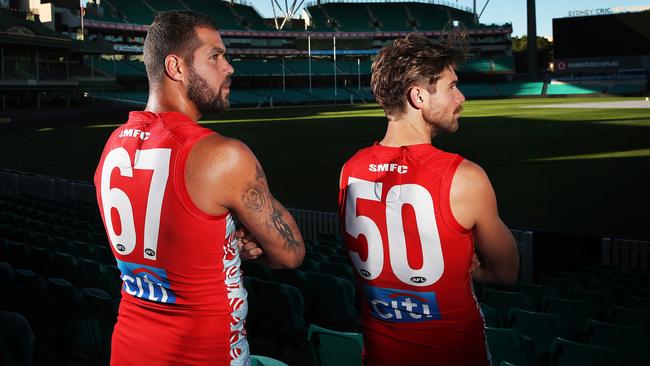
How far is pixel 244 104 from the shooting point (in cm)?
8312

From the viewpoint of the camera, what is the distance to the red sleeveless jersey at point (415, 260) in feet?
7.52

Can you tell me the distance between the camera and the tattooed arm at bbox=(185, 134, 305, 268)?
7.13ft

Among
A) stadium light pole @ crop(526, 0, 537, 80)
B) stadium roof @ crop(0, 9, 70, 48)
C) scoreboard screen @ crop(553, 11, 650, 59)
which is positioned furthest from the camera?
stadium light pole @ crop(526, 0, 537, 80)

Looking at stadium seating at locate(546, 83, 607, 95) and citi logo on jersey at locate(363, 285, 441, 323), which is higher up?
stadium seating at locate(546, 83, 607, 95)

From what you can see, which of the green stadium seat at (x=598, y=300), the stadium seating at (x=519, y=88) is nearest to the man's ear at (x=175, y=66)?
the green stadium seat at (x=598, y=300)

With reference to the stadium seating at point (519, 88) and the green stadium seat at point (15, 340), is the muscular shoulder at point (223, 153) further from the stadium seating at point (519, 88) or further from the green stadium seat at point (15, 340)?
the stadium seating at point (519, 88)

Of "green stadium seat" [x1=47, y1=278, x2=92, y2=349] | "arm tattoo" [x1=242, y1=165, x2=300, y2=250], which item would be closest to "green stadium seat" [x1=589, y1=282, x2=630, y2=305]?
"green stadium seat" [x1=47, y1=278, x2=92, y2=349]

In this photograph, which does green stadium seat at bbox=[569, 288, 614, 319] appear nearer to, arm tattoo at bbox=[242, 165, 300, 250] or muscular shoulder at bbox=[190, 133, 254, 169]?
arm tattoo at bbox=[242, 165, 300, 250]

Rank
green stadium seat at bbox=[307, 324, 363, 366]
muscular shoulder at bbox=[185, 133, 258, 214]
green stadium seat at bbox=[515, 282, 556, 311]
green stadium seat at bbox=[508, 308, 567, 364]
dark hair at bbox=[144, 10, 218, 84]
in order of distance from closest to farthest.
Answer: muscular shoulder at bbox=[185, 133, 258, 214] < dark hair at bbox=[144, 10, 218, 84] < green stadium seat at bbox=[307, 324, 363, 366] < green stadium seat at bbox=[508, 308, 567, 364] < green stadium seat at bbox=[515, 282, 556, 311]

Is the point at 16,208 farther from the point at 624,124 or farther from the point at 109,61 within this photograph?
A: the point at 109,61

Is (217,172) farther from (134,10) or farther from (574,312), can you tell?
(134,10)

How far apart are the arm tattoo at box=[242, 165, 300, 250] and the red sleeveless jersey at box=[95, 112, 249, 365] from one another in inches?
3.9

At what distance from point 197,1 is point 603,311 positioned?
325 feet

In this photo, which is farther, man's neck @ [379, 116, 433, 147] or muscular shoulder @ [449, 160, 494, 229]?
man's neck @ [379, 116, 433, 147]
